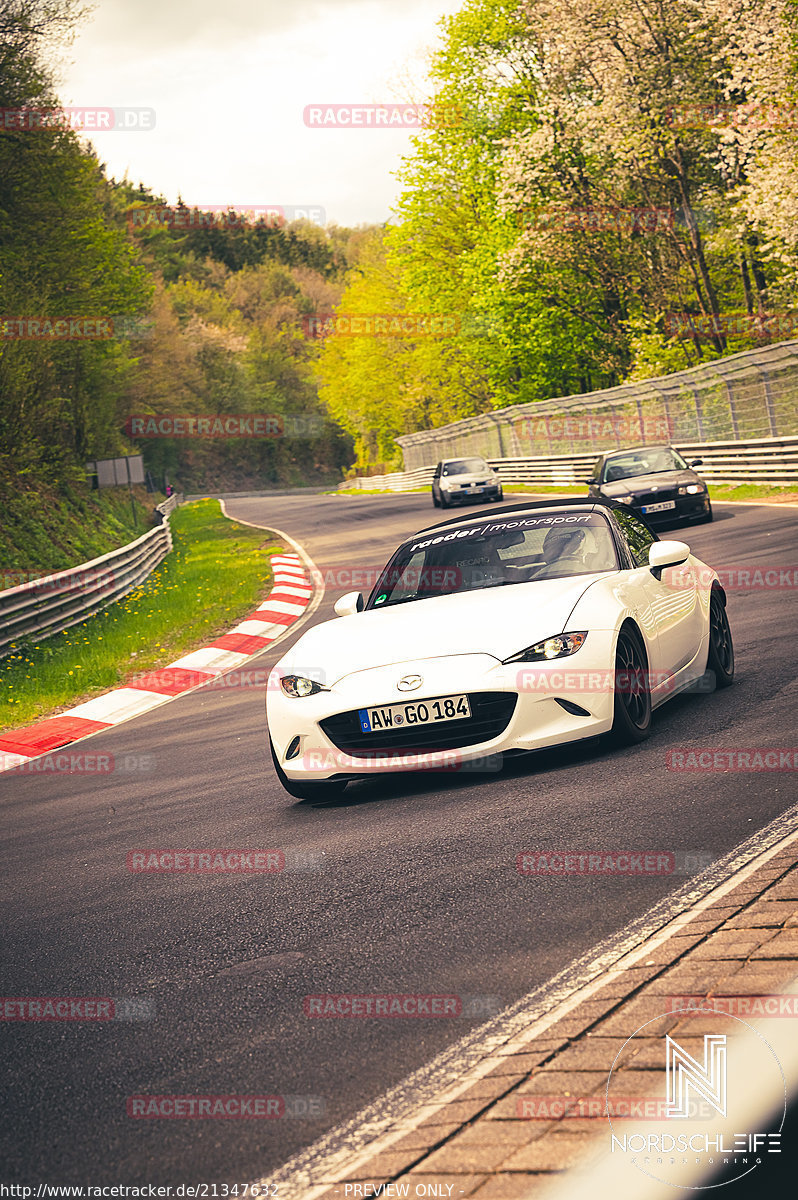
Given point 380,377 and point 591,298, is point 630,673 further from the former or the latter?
point 380,377

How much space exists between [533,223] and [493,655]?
40.6 meters

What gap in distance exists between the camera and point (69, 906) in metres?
5.38

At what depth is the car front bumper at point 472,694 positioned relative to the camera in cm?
595

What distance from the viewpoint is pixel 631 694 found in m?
6.50

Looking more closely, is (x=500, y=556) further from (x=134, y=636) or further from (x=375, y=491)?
(x=375, y=491)

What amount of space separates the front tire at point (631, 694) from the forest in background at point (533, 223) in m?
19.7

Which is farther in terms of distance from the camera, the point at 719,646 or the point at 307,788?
the point at 719,646

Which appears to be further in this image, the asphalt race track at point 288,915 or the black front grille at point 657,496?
the black front grille at point 657,496

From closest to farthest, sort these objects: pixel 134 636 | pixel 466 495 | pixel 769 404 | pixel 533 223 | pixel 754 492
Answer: pixel 134 636
pixel 769 404
pixel 754 492
pixel 466 495
pixel 533 223

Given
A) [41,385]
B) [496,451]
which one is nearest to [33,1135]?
[41,385]

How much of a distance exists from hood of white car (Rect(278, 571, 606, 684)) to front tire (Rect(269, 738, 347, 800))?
54 centimetres

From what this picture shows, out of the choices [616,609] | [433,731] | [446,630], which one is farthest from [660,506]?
[433,731]

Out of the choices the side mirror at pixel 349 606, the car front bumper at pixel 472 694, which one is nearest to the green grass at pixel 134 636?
the side mirror at pixel 349 606

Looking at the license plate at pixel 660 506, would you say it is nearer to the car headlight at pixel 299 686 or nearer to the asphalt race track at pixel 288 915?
the asphalt race track at pixel 288 915
